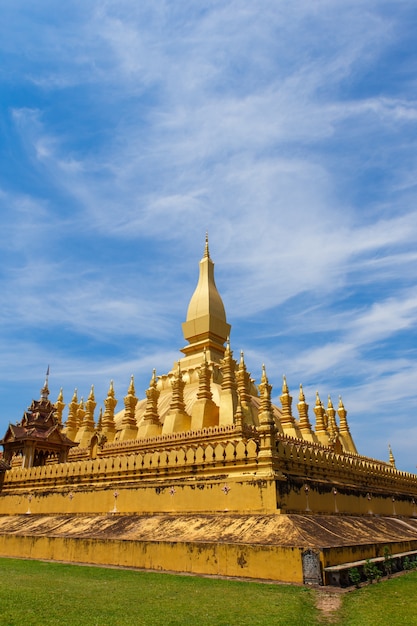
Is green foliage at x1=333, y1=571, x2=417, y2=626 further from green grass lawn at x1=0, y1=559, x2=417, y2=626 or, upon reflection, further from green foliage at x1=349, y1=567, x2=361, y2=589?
green foliage at x1=349, y1=567, x2=361, y2=589

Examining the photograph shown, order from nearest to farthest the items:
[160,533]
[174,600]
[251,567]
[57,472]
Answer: [174,600], [251,567], [160,533], [57,472]

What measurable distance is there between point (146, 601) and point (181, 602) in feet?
1.88

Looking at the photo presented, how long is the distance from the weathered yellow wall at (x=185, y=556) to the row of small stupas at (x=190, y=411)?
502 cm

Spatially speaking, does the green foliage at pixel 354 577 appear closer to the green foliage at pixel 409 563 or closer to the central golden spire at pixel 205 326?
the green foliage at pixel 409 563

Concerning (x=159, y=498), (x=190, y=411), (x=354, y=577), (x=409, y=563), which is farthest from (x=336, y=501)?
(x=190, y=411)

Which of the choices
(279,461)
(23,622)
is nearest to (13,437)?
(279,461)

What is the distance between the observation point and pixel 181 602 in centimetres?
759

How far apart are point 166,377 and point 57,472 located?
13391 mm

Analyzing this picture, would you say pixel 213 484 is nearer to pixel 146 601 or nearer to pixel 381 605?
pixel 146 601

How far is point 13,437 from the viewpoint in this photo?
2352cm

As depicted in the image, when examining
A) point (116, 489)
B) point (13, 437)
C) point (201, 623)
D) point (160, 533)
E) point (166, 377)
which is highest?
point (166, 377)

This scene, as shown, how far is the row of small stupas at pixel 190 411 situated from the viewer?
921 inches

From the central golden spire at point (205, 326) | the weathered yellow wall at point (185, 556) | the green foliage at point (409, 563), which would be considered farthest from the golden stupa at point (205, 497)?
the central golden spire at point (205, 326)

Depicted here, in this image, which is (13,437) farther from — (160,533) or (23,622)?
(23,622)
